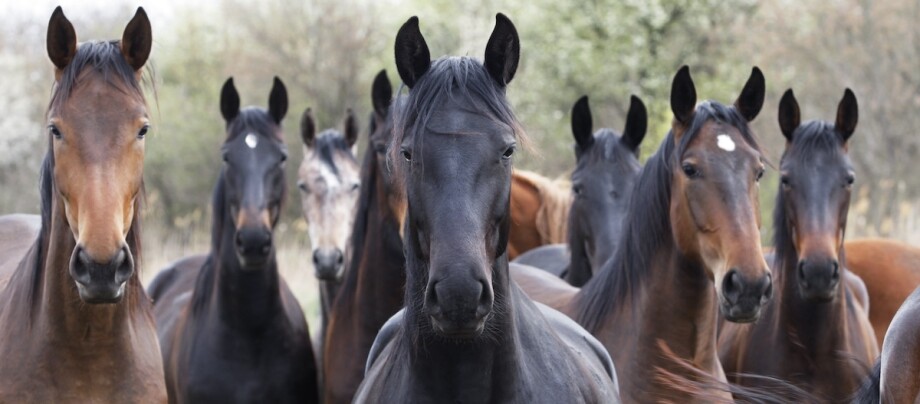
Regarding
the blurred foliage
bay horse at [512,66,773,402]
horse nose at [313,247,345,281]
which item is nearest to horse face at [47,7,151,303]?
bay horse at [512,66,773,402]

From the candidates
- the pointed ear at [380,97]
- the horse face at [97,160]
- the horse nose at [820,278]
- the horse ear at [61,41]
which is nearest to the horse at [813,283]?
the horse nose at [820,278]

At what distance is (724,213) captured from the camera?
15.7ft

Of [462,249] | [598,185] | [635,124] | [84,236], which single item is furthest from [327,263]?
[462,249]

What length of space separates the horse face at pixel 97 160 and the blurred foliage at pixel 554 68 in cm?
1233

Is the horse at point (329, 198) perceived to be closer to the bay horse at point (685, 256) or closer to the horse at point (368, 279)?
the horse at point (368, 279)

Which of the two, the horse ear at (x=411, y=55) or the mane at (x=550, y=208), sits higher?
the horse ear at (x=411, y=55)

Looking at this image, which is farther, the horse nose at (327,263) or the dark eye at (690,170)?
the horse nose at (327,263)

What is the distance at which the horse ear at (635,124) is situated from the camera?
23.0 feet

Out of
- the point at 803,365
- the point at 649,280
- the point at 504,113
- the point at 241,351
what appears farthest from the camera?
the point at 241,351

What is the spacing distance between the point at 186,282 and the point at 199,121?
1786 cm

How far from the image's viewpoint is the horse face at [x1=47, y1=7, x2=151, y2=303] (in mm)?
3826

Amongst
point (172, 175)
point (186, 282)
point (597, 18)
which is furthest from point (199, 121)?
point (186, 282)

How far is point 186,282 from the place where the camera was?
8.07 meters

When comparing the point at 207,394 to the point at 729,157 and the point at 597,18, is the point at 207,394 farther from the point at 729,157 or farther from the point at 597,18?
the point at 597,18
